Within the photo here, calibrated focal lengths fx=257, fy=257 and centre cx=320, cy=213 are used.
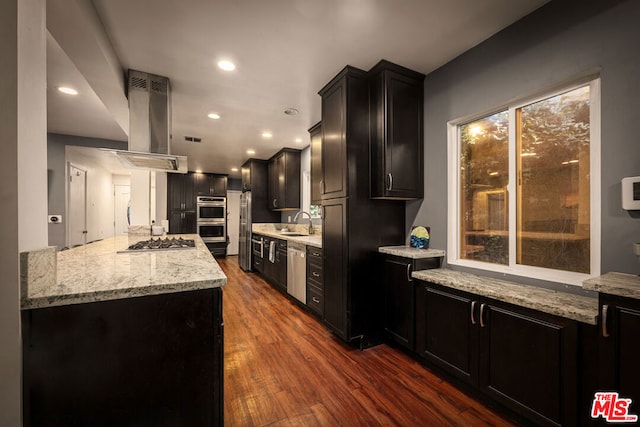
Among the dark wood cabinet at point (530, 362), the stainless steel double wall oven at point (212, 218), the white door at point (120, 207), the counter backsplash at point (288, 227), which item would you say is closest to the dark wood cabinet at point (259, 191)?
the counter backsplash at point (288, 227)

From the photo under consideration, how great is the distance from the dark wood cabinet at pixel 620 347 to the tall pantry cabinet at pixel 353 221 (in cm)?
154

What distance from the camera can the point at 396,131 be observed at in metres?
2.42

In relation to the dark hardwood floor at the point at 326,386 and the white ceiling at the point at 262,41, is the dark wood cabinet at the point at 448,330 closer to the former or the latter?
the dark hardwood floor at the point at 326,386

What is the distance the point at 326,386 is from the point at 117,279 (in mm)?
1535

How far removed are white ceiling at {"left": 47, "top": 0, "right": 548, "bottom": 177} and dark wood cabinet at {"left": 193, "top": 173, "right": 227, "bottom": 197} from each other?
167 inches

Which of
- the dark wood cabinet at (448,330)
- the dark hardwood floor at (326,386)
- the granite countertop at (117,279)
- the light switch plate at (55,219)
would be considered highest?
the light switch plate at (55,219)

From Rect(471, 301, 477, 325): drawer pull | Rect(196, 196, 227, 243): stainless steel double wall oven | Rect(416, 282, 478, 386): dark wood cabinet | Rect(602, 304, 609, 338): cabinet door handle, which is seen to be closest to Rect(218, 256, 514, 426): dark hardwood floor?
Rect(416, 282, 478, 386): dark wood cabinet

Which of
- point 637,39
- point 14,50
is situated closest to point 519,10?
point 637,39

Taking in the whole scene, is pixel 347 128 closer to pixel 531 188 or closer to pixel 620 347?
pixel 531 188

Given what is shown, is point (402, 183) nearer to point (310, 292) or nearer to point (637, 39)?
point (637, 39)

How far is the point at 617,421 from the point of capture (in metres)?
1.07

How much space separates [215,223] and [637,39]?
7.90 m

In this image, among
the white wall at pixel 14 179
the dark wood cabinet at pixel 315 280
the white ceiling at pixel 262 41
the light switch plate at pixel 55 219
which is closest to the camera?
the white wall at pixel 14 179

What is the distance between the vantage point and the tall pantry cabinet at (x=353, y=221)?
2.41 meters
